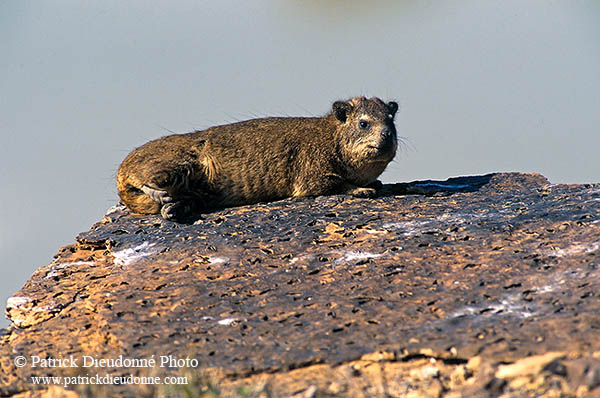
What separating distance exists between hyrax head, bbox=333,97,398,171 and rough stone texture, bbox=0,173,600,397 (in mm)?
883

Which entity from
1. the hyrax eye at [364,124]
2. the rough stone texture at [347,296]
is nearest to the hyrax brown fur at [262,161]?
the hyrax eye at [364,124]

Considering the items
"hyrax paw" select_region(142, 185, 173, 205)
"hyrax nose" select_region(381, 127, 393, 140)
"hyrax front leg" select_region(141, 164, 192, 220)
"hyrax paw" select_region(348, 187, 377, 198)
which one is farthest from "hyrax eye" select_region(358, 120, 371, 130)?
"hyrax paw" select_region(142, 185, 173, 205)

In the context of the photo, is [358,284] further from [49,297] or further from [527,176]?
[527,176]

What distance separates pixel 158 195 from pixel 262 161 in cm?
130

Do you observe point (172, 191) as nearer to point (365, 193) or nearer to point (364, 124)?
point (365, 193)

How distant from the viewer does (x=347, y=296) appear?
5.37 m

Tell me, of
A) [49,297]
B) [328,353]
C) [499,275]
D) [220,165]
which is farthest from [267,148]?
[328,353]

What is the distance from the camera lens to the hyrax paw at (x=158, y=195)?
25.2 ft

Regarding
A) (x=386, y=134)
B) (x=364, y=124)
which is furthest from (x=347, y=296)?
(x=364, y=124)

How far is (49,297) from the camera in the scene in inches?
244

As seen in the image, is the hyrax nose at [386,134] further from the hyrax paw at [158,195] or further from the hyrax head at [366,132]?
the hyrax paw at [158,195]

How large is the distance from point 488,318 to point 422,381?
0.84 m

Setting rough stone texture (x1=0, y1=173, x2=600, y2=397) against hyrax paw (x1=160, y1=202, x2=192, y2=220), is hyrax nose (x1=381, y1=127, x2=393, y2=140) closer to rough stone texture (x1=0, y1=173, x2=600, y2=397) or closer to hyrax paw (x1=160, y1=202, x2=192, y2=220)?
rough stone texture (x1=0, y1=173, x2=600, y2=397)

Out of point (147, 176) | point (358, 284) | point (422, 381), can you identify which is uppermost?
point (147, 176)
